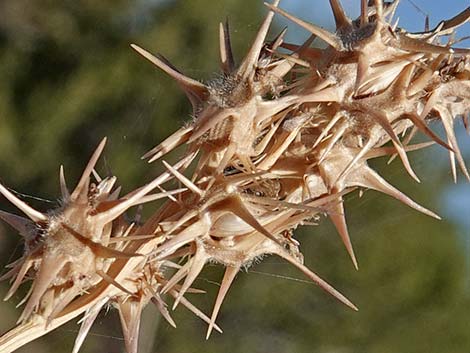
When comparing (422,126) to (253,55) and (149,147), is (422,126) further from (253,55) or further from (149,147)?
(149,147)

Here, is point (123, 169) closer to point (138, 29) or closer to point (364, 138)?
point (138, 29)

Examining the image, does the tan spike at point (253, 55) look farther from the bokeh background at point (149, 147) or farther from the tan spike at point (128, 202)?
the bokeh background at point (149, 147)

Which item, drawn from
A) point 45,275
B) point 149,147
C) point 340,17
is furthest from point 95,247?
point 149,147

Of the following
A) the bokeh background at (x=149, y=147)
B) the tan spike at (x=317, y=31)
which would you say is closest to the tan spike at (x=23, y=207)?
the tan spike at (x=317, y=31)

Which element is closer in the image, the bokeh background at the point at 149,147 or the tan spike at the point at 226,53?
the tan spike at the point at 226,53

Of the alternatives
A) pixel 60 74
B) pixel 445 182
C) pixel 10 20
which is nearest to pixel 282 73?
pixel 445 182

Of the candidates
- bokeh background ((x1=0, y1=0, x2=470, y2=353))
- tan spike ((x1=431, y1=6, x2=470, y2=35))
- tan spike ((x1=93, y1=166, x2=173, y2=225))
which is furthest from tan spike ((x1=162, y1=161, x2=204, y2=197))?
bokeh background ((x1=0, y1=0, x2=470, y2=353))
